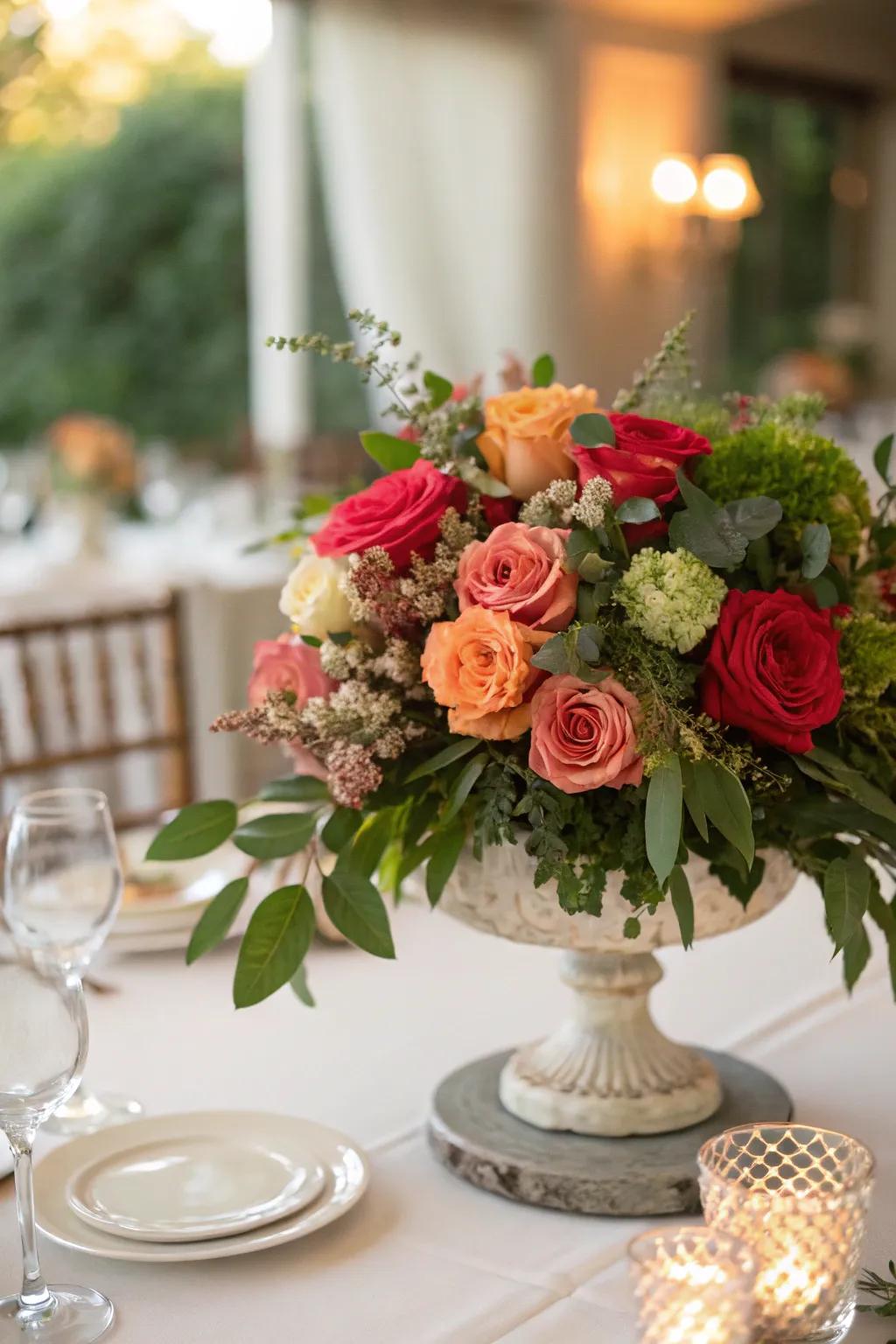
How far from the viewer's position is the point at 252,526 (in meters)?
3.83

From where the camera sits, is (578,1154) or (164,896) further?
(164,896)

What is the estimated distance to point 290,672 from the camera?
93 centimetres

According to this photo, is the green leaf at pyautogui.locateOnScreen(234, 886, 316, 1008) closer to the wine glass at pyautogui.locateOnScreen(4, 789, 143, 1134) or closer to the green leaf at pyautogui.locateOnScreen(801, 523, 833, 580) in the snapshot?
the wine glass at pyautogui.locateOnScreen(4, 789, 143, 1134)

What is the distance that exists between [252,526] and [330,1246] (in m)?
3.12

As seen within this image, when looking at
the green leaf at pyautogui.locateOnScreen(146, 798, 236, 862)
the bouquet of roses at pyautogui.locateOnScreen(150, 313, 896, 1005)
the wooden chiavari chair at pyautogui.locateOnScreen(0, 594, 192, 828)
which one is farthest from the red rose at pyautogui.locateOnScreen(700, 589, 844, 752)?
the wooden chiavari chair at pyautogui.locateOnScreen(0, 594, 192, 828)

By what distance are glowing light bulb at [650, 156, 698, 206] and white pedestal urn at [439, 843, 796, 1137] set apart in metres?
5.53

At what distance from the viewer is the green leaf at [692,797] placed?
77 cm

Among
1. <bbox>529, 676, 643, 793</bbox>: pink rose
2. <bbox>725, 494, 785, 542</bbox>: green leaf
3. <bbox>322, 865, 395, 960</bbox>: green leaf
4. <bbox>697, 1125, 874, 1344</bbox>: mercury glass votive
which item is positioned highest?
<bbox>725, 494, 785, 542</bbox>: green leaf

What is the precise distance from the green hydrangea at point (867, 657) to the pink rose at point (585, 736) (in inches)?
6.0

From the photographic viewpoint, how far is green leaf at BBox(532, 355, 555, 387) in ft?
3.34

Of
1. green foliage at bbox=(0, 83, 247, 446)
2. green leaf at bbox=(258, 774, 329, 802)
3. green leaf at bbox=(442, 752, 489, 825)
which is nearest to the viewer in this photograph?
green leaf at bbox=(442, 752, 489, 825)

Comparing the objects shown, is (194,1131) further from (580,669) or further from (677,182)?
(677,182)

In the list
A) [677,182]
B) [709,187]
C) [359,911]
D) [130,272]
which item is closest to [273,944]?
[359,911]

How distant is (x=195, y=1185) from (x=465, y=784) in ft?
0.92
